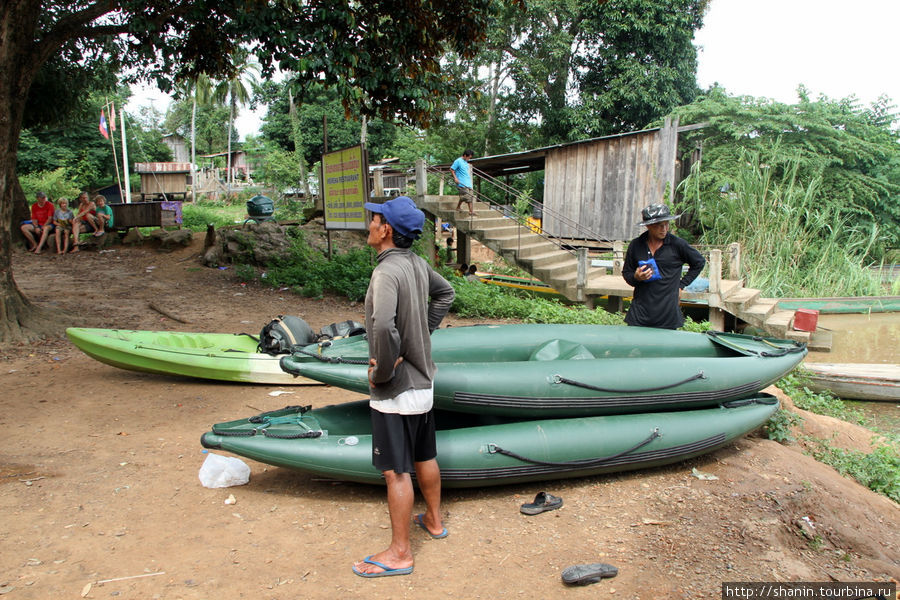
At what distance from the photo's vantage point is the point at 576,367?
364 cm

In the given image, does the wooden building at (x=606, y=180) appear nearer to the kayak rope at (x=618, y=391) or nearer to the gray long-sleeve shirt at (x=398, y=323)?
the kayak rope at (x=618, y=391)

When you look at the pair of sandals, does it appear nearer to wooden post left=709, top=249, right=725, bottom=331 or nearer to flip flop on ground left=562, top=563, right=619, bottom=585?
flip flop on ground left=562, top=563, right=619, bottom=585

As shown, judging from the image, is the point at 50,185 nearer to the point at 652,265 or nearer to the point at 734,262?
the point at 734,262

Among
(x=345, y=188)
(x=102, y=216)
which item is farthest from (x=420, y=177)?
(x=102, y=216)

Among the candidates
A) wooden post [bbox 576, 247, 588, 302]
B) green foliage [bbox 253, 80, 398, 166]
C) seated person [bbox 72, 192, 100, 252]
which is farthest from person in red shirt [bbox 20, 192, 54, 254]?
green foliage [bbox 253, 80, 398, 166]

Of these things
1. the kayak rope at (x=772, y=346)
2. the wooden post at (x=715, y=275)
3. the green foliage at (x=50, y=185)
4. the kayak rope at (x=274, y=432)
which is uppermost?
the green foliage at (x=50, y=185)

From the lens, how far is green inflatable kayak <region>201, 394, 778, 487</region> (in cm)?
326

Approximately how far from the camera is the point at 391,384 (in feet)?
8.84

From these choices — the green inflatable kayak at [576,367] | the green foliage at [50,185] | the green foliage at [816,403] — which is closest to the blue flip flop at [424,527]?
the green inflatable kayak at [576,367]

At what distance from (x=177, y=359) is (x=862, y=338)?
10.3 meters

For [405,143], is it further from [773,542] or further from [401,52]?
[773,542]

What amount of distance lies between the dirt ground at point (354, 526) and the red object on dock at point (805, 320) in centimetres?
522

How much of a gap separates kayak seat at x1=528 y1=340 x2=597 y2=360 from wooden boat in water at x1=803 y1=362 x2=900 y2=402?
205 inches

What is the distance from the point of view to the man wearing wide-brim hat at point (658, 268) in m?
4.33
